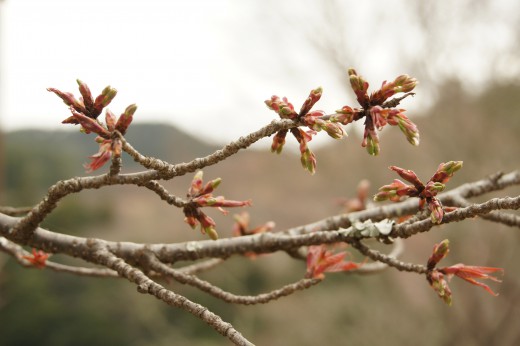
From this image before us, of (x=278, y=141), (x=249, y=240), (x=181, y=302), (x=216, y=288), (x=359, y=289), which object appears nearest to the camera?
(x=181, y=302)

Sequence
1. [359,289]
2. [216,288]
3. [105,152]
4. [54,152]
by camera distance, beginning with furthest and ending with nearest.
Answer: [54,152] → [359,289] → [216,288] → [105,152]

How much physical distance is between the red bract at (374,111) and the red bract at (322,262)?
401mm

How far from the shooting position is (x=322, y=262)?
3.91ft

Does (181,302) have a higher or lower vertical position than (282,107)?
lower

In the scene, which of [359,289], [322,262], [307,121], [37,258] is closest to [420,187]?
[307,121]

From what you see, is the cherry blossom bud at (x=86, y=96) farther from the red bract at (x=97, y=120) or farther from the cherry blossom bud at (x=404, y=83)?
the cherry blossom bud at (x=404, y=83)

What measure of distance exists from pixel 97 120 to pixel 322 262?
628 millimetres

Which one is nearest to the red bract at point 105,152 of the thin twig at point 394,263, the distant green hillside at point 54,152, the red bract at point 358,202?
the thin twig at point 394,263

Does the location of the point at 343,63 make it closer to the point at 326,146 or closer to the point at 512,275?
the point at 326,146

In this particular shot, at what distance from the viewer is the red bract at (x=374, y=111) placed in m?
0.86

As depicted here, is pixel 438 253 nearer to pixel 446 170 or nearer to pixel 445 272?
pixel 445 272

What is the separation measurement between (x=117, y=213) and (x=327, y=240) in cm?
1686

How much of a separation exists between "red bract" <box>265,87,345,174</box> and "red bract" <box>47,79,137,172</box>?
26 cm

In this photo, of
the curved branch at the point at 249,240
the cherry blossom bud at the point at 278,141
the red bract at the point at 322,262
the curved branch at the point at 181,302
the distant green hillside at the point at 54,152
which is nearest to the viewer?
the curved branch at the point at 181,302
